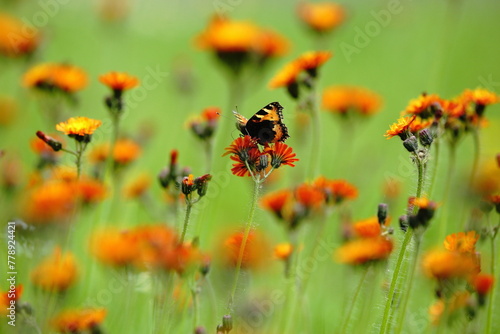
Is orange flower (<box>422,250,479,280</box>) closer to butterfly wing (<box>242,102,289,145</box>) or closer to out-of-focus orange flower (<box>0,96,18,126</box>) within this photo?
butterfly wing (<box>242,102,289,145</box>)

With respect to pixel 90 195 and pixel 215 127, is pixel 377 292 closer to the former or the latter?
pixel 215 127

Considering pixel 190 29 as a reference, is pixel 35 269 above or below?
below

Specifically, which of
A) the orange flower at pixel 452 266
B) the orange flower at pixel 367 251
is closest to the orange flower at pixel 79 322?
the orange flower at pixel 367 251

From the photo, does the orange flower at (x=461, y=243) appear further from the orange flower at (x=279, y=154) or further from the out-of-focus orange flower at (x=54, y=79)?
the out-of-focus orange flower at (x=54, y=79)

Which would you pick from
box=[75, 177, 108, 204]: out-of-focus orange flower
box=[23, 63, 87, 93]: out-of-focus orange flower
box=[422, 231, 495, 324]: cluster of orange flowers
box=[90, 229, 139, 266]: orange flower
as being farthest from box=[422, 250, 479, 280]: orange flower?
box=[23, 63, 87, 93]: out-of-focus orange flower

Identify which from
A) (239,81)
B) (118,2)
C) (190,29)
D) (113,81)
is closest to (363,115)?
(239,81)

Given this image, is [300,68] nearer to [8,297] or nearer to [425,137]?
[425,137]
